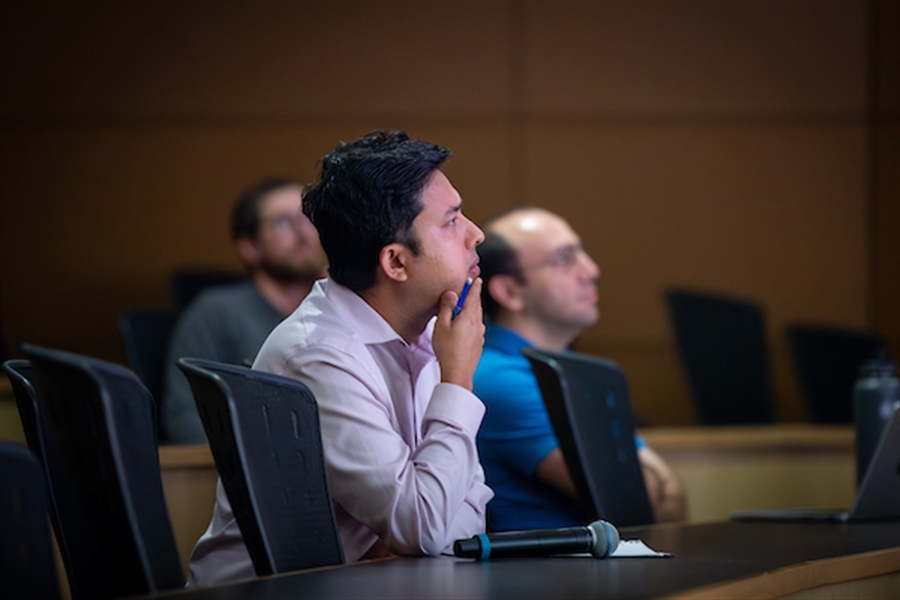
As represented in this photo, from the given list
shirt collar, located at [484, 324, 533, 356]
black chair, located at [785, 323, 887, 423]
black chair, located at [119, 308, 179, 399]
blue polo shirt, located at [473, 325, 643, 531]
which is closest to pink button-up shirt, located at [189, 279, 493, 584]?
blue polo shirt, located at [473, 325, 643, 531]

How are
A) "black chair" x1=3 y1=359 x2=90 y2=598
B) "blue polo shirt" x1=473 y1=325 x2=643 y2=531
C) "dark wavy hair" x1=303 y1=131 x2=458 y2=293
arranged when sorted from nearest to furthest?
1. "black chair" x1=3 y1=359 x2=90 y2=598
2. "dark wavy hair" x1=303 y1=131 x2=458 y2=293
3. "blue polo shirt" x1=473 y1=325 x2=643 y2=531

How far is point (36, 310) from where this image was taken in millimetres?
3711

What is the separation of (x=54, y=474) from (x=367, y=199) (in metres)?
0.58

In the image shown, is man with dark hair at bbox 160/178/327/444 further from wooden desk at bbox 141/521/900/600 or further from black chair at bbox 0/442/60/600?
black chair at bbox 0/442/60/600

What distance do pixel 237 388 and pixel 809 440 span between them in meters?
2.31

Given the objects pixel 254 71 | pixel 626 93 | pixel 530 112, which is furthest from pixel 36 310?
pixel 626 93

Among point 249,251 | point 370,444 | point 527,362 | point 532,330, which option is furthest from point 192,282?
point 370,444

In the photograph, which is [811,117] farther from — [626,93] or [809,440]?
[809,440]

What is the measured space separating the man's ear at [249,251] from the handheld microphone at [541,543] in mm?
1996

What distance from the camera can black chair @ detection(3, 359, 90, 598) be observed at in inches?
45.9

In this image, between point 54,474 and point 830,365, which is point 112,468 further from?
point 830,365

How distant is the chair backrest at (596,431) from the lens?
71.0 inches

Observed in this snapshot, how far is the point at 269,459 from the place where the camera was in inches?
49.6

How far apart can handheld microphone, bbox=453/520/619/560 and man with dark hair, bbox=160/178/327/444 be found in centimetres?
155
